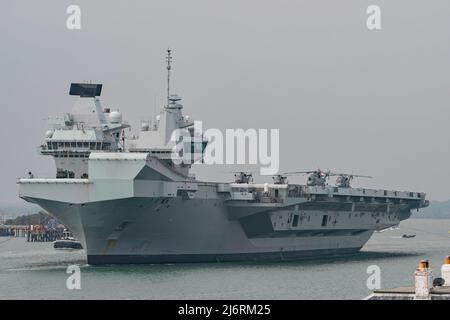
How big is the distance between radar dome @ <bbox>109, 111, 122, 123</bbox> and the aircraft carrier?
0.17ft

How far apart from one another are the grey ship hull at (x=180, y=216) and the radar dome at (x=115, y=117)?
595 centimetres

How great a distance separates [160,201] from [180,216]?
2.18m

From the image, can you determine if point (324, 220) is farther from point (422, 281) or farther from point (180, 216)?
point (422, 281)

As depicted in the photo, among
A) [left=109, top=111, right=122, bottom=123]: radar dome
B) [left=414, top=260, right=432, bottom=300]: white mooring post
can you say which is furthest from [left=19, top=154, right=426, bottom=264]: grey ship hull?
[left=414, top=260, right=432, bottom=300]: white mooring post

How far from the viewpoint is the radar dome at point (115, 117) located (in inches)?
2095

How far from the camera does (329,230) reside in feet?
202

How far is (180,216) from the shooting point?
5000cm

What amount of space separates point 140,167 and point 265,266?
9615 mm

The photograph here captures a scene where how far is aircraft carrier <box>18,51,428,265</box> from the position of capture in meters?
46.3

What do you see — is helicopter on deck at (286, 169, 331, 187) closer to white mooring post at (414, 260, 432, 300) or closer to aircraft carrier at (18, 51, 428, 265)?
aircraft carrier at (18, 51, 428, 265)

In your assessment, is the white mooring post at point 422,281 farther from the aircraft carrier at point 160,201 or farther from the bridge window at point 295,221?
the bridge window at point 295,221
